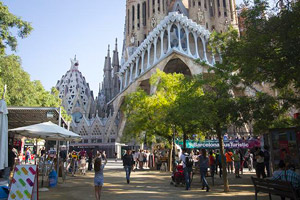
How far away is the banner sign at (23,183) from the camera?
5.59 m

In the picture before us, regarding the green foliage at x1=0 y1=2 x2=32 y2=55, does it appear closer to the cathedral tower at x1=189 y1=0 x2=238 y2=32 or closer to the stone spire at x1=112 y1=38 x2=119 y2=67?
the cathedral tower at x1=189 y1=0 x2=238 y2=32

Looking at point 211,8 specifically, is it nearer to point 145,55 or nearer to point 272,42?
point 145,55

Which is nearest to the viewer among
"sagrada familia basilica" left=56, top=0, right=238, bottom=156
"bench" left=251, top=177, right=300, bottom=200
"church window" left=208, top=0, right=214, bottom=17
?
"bench" left=251, top=177, right=300, bottom=200

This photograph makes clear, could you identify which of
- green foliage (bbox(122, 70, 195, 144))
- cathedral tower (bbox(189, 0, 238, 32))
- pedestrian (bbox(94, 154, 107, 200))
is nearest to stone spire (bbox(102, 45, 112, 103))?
cathedral tower (bbox(189, 0, 238, 32))

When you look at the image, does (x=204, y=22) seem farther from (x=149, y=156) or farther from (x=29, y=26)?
(x=29, y=26)

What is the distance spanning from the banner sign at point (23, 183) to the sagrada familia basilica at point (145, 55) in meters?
30.4

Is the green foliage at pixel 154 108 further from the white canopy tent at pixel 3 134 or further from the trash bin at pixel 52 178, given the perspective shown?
the white canopy tent at pixel 3 134

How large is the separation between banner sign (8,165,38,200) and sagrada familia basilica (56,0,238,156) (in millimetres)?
30376

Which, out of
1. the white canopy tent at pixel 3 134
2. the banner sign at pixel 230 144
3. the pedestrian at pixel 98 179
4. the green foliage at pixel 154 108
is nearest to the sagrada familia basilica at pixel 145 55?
the green foliage at pixel 154 108

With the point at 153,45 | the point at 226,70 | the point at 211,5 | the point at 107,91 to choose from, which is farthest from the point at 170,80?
the point at 107,91

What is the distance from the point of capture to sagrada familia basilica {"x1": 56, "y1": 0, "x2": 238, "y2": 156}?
4025cm

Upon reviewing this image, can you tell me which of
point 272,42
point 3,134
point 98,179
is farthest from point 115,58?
point 98,179

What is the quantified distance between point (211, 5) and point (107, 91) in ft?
113

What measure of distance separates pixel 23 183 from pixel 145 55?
39957mm
